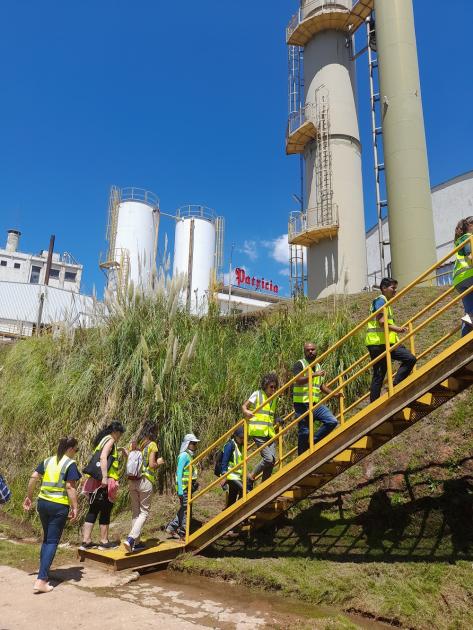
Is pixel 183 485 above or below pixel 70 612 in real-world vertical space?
above

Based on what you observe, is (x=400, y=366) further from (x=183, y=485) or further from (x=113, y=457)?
(x=113, y=457)

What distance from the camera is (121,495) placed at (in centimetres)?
789

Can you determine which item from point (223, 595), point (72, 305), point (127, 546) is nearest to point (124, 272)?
point (72, 305)

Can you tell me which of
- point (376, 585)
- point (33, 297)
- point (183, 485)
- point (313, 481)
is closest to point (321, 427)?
point (313, 481)

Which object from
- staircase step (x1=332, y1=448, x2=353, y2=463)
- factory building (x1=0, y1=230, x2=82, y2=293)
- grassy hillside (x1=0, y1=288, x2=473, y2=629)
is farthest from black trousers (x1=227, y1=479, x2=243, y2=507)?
factory building (x1=0, y1=230, x2=82, y2=293)

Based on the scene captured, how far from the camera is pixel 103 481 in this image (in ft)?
21.1

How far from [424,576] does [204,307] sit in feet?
22.7

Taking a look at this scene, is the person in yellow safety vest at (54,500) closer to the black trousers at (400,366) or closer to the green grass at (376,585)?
the green grass at (376,585)

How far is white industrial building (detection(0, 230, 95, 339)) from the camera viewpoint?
10.6 meters

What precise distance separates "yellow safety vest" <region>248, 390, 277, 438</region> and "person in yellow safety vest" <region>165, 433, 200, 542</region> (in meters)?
0.89

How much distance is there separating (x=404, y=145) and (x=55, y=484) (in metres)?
16.2

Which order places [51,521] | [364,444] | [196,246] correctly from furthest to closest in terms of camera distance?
[196,246] → [364,444] → [51,521]

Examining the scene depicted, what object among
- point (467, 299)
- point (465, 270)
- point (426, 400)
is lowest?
point (426, 400)

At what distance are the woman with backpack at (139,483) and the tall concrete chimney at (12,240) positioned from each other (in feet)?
226
